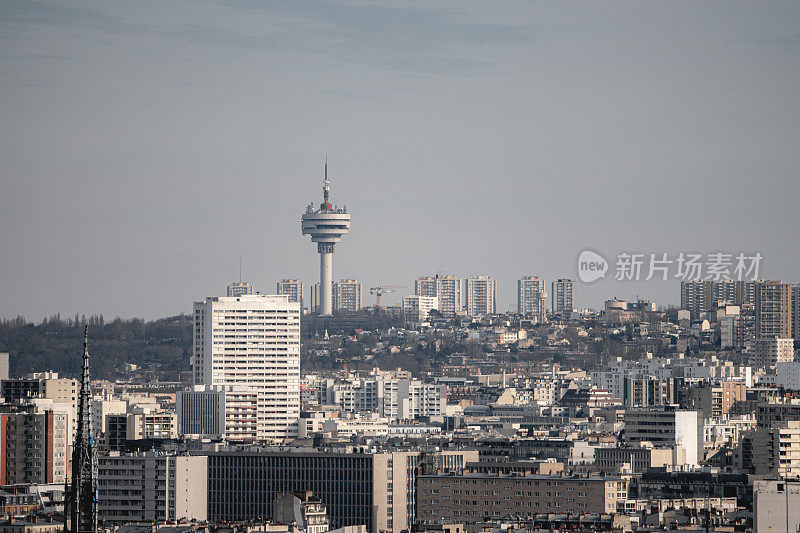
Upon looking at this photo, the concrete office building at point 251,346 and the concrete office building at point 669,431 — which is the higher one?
the concrete office building at point 251,346

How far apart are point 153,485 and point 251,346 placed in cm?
5053

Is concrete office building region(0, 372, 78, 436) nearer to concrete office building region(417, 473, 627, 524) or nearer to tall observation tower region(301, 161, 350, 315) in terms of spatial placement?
concrete office building region(417, 473, 627, 524)

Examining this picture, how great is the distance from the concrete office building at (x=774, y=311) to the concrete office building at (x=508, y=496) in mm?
98458

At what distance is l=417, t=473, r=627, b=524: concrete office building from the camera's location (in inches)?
2290

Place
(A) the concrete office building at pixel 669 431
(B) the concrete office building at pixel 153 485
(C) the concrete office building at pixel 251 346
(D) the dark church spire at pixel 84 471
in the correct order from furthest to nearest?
(C) the concrete office building at pixel 251 346, (A) the concrete office building at pixel 669 431, (B) the concrete office building at pixel 153 485, (D) the dark church spire at pixel 84 471

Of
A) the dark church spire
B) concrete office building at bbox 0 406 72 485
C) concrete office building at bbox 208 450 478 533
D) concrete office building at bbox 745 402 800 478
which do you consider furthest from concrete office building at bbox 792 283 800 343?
the dark church spire

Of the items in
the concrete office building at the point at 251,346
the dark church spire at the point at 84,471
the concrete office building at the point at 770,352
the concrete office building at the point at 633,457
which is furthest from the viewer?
the concrete office building at the point at 770,352

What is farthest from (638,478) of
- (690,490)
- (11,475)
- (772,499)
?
(772,499)

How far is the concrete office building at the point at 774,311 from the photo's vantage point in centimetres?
15750

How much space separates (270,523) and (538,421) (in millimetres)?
68080

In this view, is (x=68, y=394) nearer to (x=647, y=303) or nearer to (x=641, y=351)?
(x=641, y=351)

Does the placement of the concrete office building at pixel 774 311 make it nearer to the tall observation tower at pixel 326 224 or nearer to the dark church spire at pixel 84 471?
the tall observation tower at pixel 326 224

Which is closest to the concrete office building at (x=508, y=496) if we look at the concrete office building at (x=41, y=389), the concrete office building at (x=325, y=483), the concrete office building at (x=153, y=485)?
the concrete office building at (x=325, y=483)

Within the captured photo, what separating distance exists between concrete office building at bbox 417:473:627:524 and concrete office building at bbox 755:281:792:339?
98.5 m
